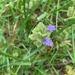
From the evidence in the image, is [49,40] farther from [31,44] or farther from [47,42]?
[31,44]

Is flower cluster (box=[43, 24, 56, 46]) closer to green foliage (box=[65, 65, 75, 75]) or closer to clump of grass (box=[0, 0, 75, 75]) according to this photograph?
clump of grass (box=[0, 0, 75, 75])

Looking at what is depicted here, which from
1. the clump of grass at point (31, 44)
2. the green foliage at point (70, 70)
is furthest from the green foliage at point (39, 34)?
the green foliage at point (70, 70)

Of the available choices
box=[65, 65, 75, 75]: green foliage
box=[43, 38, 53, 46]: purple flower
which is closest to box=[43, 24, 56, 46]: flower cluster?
box=[43, 38, 53, 46]: purple flower

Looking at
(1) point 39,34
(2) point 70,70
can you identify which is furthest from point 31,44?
(2) point 70,70

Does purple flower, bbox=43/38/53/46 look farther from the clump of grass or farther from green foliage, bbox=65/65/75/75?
green foliage, bbox=65/65/75/75

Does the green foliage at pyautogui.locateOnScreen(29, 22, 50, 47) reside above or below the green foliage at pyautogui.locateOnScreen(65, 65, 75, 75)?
above

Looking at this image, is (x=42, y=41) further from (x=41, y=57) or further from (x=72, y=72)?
(x=72, y=72)

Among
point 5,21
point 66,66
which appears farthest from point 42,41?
point 5,21
